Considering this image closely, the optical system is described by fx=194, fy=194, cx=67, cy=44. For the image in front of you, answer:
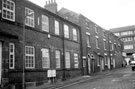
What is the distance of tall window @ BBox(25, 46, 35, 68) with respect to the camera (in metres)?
16.9

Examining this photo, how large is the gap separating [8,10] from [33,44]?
3.95 meters

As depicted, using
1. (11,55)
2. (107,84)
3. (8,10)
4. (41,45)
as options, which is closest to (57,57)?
(41,45)

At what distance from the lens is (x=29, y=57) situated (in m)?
17.2

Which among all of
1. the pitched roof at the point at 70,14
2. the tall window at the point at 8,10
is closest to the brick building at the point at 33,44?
the tall window at the point at 8,10

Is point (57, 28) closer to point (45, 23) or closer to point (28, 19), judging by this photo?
point (45, 23)

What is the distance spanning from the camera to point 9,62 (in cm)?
1477

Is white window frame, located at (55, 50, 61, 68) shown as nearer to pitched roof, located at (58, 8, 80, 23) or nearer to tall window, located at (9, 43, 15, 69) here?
tall window, located at (9, 43, 15, 69)

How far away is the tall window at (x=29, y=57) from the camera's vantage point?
55.4 feet

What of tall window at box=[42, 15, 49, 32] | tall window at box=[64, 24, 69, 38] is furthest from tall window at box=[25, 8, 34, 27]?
tall window at box=[64, 24, 69, 38]

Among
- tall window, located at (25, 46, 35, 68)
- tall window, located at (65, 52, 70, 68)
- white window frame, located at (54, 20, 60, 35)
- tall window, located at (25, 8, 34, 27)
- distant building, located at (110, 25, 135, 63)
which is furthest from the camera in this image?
distant building, located at (110, 25, 135, 63)

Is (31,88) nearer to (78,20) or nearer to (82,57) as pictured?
(82,57)

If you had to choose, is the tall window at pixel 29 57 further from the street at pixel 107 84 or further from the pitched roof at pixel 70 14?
the pitched roof at pixel 70 14

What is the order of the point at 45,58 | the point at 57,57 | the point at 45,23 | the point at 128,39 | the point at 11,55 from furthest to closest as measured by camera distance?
the point at 128,39
the point at 57,57
the point at 45,23
the point at 45,58
the point at 11,55

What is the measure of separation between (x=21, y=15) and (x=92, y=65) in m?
18.7
